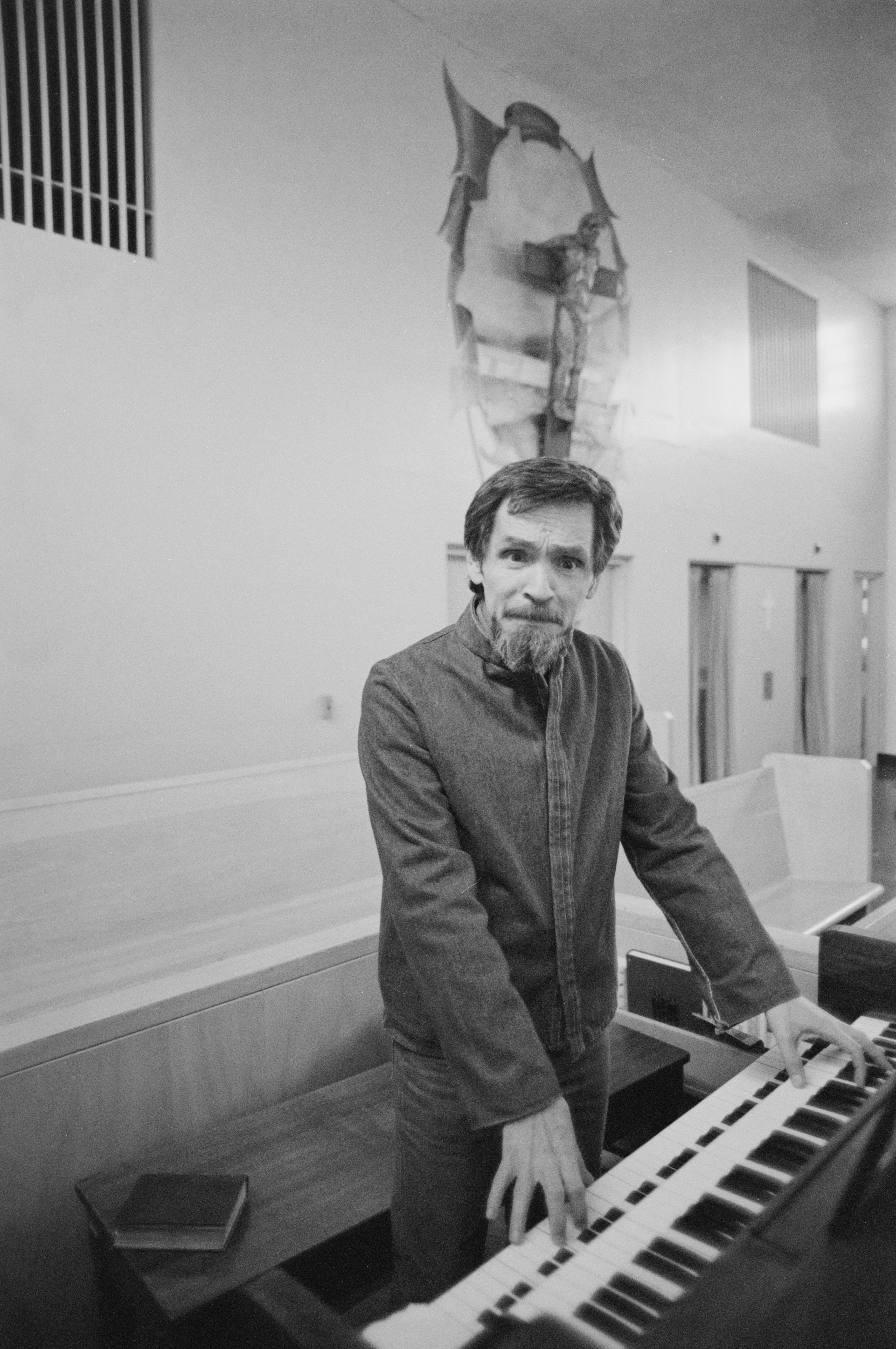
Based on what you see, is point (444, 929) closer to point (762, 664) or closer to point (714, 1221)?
point (714, 1221)

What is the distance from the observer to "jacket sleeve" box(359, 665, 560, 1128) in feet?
3.48

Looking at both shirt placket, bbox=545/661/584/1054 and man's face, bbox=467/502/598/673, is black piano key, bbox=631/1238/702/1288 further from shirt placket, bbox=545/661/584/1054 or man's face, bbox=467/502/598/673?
man's face, bbox=467/502/598/673

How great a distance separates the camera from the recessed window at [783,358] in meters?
7.45

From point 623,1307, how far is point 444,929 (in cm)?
41

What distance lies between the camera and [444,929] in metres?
1.10

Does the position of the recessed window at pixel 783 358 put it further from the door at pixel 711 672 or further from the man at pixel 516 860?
the man at pixel 516 860

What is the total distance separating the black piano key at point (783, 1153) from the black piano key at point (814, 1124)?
0.07 feet

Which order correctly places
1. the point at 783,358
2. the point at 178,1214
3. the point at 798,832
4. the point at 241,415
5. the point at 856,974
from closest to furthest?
1. the point at 178,1214
2. the point at 856,974
3. the point at 241,415
4. the point at 798,832
5. the point at 783,358

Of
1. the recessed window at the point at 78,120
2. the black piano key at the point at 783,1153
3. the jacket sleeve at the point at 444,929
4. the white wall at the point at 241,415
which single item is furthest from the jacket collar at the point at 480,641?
the recessed window at the point at 78,120

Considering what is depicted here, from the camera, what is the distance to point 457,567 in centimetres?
512

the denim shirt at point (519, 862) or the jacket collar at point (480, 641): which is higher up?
the jacket collar at point (480, 641)

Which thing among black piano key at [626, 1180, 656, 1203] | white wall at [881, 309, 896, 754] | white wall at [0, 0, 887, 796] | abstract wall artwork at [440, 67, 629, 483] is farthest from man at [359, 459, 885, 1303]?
white wall at [881, 309, 896, 754]

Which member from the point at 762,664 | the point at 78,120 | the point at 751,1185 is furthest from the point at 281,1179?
the point at 762,664

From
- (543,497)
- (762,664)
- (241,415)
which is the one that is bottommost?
(762,664)
